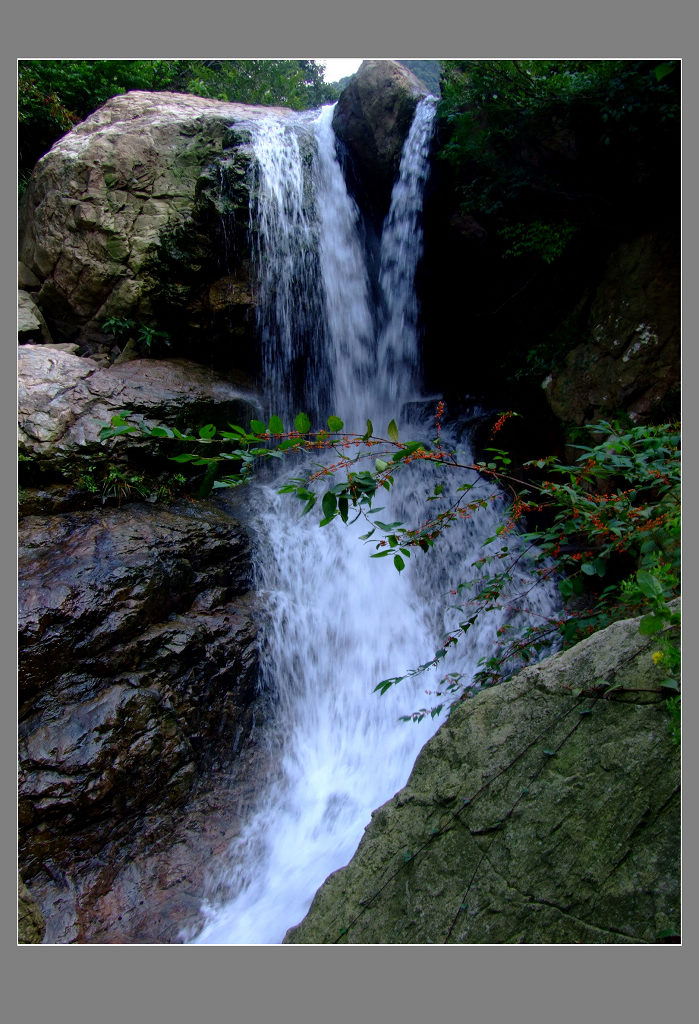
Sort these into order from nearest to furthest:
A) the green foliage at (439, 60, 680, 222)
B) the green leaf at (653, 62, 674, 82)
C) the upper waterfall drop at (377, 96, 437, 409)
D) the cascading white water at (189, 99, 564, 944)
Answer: the green leaf at (653, 62, 674, 82), the cascading white water at (189, 99, 564, 944), the green foliage at (439, 60, 680, 222), the upper waterfall drop at (377, 96, 437, 409)

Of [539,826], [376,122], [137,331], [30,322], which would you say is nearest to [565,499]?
[539,826]

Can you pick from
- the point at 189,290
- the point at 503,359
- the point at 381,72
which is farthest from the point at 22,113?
the point at 503,359

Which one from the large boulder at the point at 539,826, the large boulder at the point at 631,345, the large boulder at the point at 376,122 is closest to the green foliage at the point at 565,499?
the large boulder at the point at 539,826

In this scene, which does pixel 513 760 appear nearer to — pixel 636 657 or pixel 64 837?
pixel 636 657

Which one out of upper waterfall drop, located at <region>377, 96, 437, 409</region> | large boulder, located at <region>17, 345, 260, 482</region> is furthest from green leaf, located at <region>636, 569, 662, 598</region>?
upper waterfall drop, located at <region>377, 96, 437, 409</region>

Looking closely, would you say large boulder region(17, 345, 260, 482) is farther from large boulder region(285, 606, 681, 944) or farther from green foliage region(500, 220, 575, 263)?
large boulder region(285, 606, 681, 944)

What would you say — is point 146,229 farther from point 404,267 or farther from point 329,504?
point 329,504

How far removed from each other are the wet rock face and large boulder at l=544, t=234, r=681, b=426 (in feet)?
11.5

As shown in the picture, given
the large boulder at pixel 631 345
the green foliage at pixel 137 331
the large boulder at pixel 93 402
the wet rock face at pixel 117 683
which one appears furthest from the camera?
the green foliage at pixel 137 331

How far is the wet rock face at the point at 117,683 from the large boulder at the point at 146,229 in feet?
8.81

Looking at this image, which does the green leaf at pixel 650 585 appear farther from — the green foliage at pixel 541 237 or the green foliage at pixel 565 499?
the green foliage at pixel 541 237

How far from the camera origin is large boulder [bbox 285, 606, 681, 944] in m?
1.60

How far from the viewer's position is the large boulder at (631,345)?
4.43m

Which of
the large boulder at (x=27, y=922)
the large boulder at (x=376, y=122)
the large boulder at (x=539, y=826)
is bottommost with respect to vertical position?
the large boulder at (x=27, y=922)
